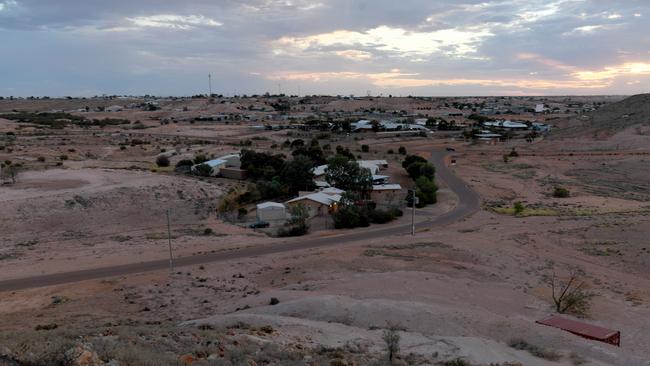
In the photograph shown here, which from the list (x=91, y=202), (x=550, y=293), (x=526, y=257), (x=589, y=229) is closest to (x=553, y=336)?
(x=550, y=293)

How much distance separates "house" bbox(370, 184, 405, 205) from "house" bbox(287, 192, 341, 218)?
5.53 m

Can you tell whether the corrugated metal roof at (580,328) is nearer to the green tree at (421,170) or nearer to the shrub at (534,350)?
the shrub at (534,350)

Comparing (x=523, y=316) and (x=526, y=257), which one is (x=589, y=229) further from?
(x=523, y=316)

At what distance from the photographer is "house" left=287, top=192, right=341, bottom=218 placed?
44.7m

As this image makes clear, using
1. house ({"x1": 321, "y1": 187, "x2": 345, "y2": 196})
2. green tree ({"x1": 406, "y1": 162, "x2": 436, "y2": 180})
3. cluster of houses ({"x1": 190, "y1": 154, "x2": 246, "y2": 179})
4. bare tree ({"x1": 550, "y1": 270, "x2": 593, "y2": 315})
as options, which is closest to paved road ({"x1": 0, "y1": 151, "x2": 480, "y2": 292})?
green tree ({"x1": 406, "y1": 162, "x2": 436, "y2": 180})

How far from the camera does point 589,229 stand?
125ft

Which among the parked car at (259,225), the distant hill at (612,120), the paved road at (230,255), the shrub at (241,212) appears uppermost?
the distant hill at (612,120)

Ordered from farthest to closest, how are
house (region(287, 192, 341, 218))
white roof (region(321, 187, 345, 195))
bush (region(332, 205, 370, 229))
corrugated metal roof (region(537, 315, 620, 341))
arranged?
1. white roof (region(321, 187, 345, 195))
2. house (region(287, 192, 341, 218))
3. bush (region(332, 205, 370, 229))
4. corrugated metal roof (region(537, 315, 620, 341))

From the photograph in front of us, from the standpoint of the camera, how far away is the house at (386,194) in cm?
4957

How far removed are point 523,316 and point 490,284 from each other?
15.0 ft

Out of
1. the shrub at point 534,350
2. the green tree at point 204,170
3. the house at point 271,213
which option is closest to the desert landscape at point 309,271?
the shrub at point 534,350

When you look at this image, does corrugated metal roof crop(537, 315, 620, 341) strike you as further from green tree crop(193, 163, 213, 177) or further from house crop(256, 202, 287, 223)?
green tree crop(193, 163, 213, 177)

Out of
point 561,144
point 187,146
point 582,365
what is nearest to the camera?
point 582,365

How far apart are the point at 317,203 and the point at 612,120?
97475 millimetres
